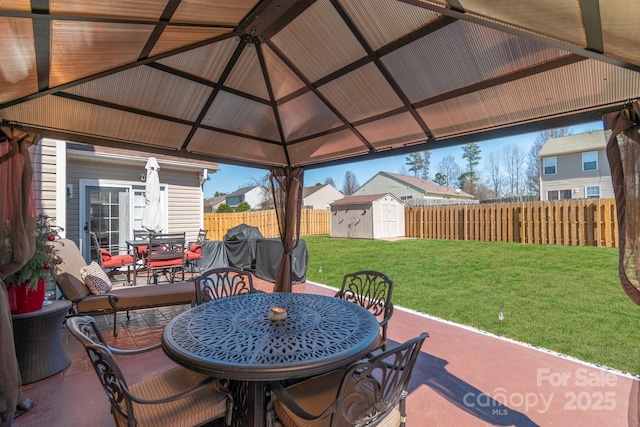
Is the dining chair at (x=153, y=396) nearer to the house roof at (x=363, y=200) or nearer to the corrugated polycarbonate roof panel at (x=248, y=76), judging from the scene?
the corrugated polycarbonate roof panel at (x=248, y=76)

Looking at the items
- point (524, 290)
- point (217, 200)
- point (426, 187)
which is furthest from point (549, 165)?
point (217, 200)

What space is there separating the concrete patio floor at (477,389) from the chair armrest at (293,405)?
111 cm

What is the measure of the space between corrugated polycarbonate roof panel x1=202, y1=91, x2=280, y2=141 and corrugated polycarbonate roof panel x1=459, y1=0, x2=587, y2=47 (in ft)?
8.51

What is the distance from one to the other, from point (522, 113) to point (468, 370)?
91.4 inches

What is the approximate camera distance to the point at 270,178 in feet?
15.3

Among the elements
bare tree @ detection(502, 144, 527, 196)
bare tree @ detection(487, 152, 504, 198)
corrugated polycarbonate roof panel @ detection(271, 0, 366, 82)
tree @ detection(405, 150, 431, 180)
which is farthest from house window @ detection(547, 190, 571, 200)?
corrugated polycarbonate roof panel @ detection(271, 0, 366, 82)

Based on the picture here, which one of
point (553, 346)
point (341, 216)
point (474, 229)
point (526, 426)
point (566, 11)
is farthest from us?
point (341, 216)

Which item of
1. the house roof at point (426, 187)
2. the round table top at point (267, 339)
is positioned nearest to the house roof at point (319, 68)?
the round table top at point (267, 339)

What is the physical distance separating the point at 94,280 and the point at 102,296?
11.4 inches

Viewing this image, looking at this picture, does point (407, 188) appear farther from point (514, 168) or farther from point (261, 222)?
point (261, 222)

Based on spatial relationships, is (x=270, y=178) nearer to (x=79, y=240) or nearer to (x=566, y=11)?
(x=566, y=11)

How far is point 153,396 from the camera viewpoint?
1657mm

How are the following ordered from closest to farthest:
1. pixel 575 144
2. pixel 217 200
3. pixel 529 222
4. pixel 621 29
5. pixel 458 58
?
pixel 621 29 < pixel 458 58 < pixel 529 222 < pixel 575 144 < pixel 217 200

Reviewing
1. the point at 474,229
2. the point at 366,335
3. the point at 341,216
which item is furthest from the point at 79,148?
the point at 474,229
